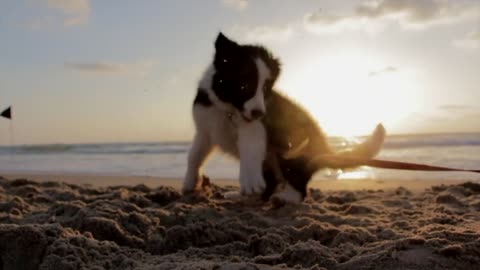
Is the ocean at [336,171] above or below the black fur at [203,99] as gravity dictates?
below

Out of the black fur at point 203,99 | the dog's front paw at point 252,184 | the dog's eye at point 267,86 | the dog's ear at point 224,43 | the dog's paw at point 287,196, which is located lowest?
the dog's paw at point 287,196

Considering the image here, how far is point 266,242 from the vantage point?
2533 mm

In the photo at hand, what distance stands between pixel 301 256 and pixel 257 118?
5.74ft

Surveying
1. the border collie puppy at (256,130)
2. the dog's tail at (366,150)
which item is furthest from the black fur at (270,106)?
the dog's tail at (366,150)

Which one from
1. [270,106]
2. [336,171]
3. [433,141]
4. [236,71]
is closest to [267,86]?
[270,106]

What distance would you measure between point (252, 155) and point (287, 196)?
1.53ft

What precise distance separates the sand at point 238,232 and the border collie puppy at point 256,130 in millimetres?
226

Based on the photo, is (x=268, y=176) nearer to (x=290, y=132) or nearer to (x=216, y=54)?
(x=290, y=132)

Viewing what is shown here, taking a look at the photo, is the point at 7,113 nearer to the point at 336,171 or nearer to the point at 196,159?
the point at 196,159

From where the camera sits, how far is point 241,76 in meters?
3.93

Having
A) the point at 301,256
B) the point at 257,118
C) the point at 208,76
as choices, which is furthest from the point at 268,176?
the point at 301,256

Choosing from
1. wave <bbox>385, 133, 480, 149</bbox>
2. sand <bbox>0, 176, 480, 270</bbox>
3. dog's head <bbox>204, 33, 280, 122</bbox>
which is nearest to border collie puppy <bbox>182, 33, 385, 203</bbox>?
dog's head <bbox>204, 33, 280, 122</bbox>

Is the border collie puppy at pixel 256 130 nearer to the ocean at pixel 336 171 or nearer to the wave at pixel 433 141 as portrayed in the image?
the ocean at pixel 336 171

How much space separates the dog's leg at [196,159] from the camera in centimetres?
433
